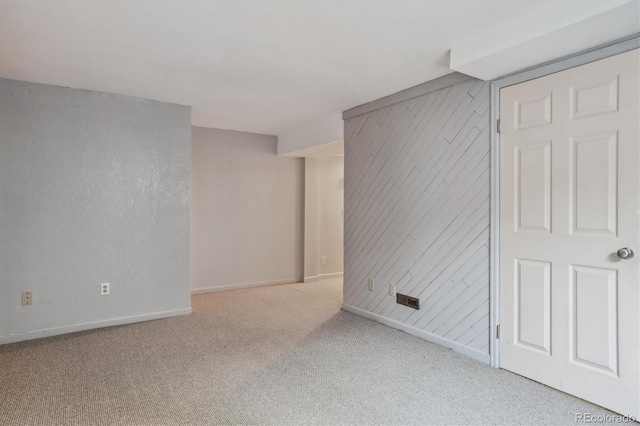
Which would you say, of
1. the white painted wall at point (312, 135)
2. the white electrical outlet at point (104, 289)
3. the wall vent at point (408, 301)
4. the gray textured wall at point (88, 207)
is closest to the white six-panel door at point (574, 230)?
the wall vent at point (408, 301)

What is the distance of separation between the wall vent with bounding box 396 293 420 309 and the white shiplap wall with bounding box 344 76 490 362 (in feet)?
0.15

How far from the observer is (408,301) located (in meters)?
3.40

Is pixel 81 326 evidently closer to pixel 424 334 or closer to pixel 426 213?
pixel 424 334

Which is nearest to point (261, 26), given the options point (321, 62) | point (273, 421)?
point (321, 62)

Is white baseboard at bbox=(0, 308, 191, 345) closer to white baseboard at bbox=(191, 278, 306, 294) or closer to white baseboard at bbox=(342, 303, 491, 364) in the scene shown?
white baseboard at bbox=(191, 278, 306, 294)

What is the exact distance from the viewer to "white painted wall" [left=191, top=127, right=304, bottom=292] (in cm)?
500

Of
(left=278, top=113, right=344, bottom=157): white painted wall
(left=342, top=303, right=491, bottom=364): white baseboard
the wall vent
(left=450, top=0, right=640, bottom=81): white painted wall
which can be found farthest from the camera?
(left=278, top=113, right=344, bottom=157): white painted wall

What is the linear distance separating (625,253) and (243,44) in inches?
101

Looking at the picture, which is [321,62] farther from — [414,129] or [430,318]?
[430,318]

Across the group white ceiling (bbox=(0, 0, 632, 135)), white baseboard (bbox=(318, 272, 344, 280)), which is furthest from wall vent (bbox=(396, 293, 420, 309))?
white baseboard (bbox=(318, 272, 344, 280))

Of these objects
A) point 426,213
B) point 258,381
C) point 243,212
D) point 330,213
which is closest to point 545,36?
point 426,213

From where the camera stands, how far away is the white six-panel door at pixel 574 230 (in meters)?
2.04

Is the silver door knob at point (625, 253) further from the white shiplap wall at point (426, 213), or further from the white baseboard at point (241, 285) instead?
the white baseboard at point (241, 285)

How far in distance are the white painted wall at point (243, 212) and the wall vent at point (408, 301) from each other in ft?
8.23
